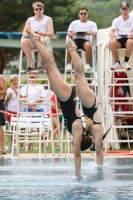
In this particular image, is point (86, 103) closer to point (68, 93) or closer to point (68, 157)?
point (68, 93)

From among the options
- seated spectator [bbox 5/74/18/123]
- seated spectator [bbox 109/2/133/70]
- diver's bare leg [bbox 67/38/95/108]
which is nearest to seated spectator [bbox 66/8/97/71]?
seated spectator [bbox 109/2/133/70]

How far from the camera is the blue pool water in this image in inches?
339

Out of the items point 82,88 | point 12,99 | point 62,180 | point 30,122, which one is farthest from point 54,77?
Answer: point 12,99

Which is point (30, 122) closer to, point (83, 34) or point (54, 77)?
point (83, 34)

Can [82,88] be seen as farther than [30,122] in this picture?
No

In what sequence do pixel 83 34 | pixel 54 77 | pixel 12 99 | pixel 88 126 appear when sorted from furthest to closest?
1. pixel 12 99
2. pixel 83 34
3. pixel 54 77
4. pixel 88 126

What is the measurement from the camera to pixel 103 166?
12438mm

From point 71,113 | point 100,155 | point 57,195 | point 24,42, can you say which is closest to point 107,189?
point 57,195

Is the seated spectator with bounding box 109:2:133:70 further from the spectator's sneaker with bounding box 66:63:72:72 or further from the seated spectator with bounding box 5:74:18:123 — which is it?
the seated spectator with bounding box 5:74:18:123

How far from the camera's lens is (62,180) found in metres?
10.3

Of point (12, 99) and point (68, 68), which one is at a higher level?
point (68, 68)

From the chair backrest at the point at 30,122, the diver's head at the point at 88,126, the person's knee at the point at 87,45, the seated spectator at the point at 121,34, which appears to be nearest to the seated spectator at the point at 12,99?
the chair backrest at the point at 30,122

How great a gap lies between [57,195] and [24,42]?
7.02 m

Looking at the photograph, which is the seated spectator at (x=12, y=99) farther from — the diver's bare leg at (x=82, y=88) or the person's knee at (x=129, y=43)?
the diver's bare leg at (x=82, y=88)
